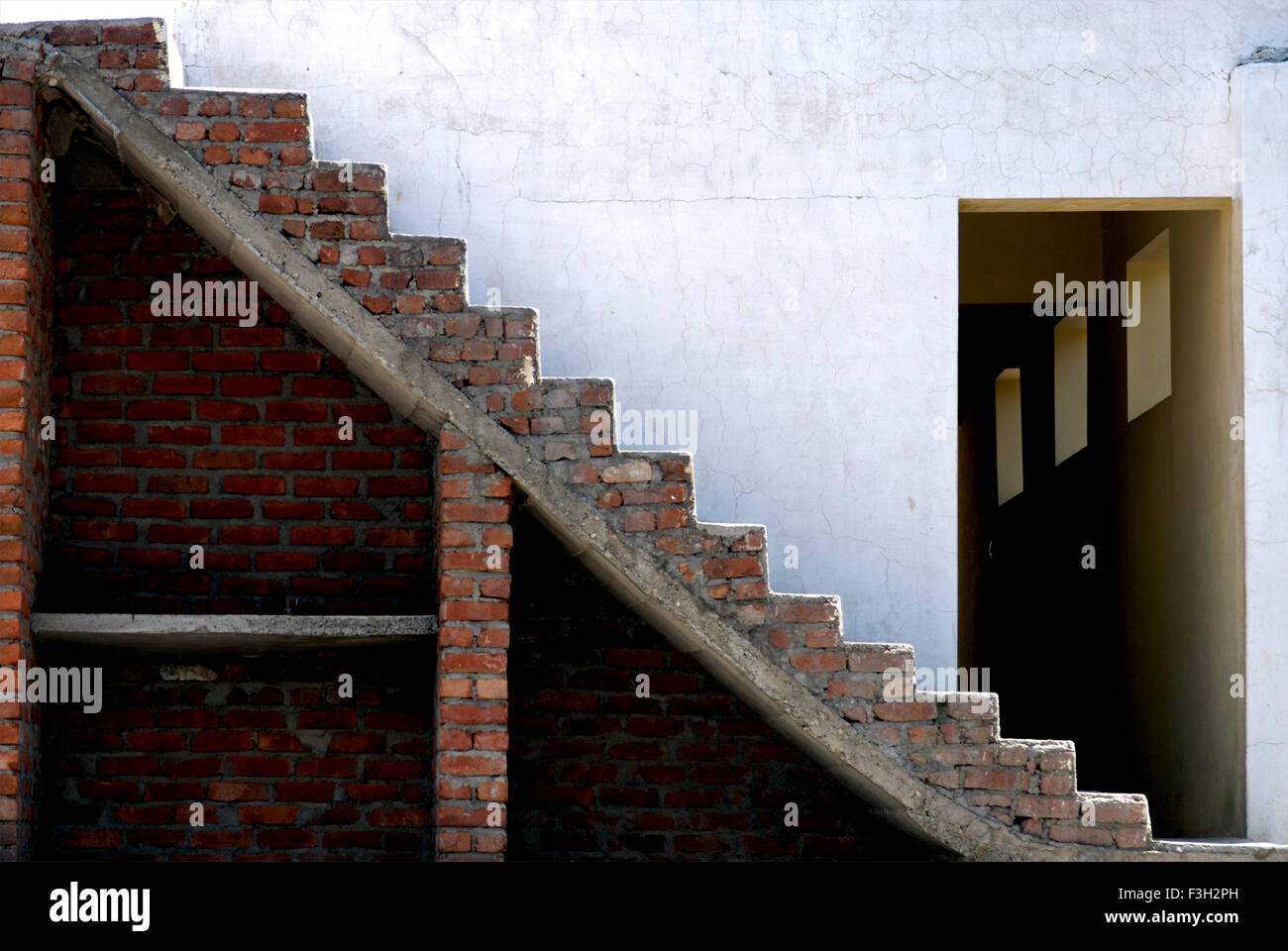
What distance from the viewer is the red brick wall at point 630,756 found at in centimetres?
720

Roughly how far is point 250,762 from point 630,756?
1.69 meters

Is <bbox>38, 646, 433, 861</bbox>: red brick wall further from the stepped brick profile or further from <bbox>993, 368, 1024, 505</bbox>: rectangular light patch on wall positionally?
<bbox>993, 368, 1024, 505</bbox>: rectangular light patch on wall

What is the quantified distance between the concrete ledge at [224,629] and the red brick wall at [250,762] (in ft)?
2.04

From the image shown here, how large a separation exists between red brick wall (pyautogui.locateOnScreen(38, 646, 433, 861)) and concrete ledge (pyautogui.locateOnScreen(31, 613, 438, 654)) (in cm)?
62

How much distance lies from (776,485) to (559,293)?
1.32 metres

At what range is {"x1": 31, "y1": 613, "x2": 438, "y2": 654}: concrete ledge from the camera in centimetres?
615

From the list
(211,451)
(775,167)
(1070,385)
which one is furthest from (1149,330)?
(211,451)

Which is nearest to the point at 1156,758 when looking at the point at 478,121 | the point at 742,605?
the point at 742,605

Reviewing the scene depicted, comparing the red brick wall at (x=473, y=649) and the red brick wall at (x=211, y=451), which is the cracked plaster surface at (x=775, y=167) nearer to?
the red brick wall at (x=211, y=451)

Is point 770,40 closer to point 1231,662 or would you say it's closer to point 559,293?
point 559,293

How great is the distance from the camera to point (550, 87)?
737 centimetres

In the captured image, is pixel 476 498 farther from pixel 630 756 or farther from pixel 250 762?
pixel 250 762

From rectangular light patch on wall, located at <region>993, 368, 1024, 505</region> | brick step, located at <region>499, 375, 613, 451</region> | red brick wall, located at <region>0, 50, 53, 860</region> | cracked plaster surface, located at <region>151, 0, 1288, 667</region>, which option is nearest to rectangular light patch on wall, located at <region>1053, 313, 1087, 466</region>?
rectangular light patch on wall, located at <region>993, 368, 1024, 505</region>

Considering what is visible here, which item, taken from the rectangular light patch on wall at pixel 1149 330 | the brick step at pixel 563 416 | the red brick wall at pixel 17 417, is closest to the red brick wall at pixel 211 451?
the red brick wall at pixel 17 417
